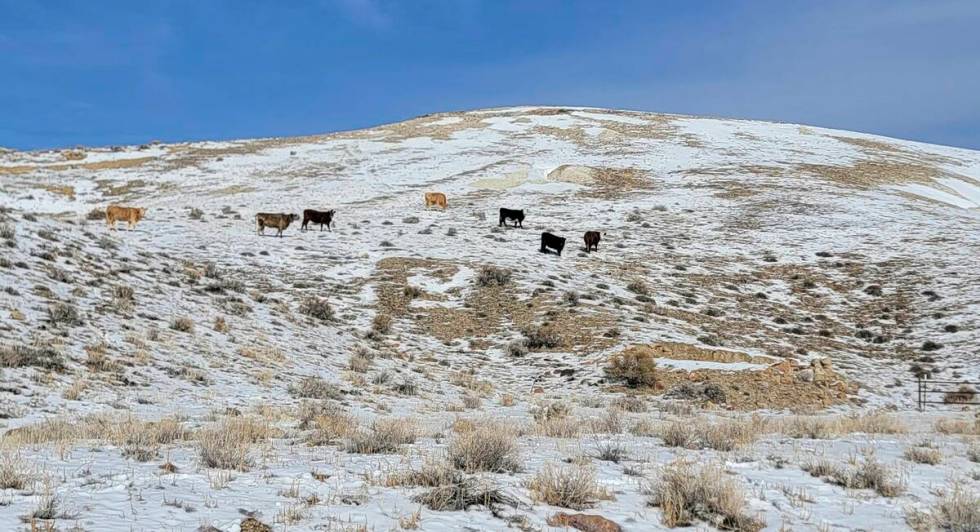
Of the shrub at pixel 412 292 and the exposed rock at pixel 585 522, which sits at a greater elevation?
the shrub at pixel 412 292

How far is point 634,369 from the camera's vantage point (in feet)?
54.5

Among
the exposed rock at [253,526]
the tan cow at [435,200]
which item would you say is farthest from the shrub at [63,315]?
the tan cow at [435,200]

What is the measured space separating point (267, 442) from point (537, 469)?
10.6 ft

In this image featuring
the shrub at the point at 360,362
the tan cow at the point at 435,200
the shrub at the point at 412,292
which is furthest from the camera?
the tan cow at the point at 435,200

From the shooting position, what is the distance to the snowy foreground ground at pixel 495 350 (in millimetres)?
5641

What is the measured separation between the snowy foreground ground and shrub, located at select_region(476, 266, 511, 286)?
173mm

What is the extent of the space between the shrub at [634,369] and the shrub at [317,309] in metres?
8.97

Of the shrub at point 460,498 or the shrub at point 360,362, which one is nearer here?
the shrub at point 460,498

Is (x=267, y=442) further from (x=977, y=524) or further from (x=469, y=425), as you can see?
(x=977, y=524)

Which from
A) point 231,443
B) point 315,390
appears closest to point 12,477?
point 231,443

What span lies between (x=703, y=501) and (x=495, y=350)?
46.8 feet

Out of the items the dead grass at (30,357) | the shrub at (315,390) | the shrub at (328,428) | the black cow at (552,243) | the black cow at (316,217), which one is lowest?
the shrub at (315,390)

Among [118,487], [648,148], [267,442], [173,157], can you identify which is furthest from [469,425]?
[173,157]

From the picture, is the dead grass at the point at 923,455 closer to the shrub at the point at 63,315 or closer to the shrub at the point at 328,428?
the shrub at the point at 328,428
